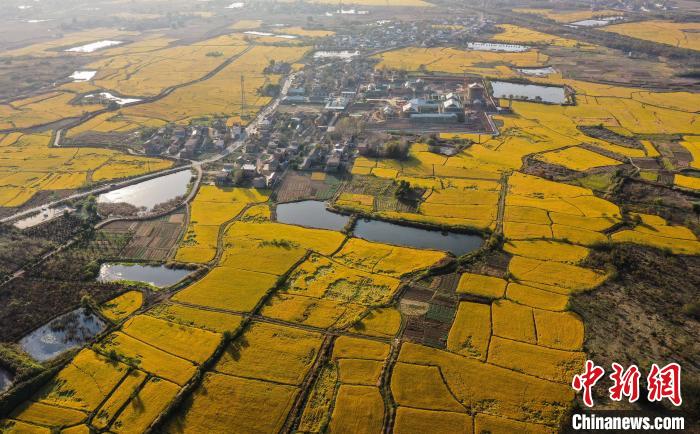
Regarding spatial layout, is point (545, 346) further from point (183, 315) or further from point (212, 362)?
point (183, 315)

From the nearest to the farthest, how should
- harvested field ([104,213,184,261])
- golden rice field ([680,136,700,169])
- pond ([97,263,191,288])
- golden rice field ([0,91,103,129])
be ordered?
pond ([97,263,191,288]) < harvested field ([104,213,184,261]) < golden rice field ([680,136,700,169]) < golden rice field ([0,91,103,129])

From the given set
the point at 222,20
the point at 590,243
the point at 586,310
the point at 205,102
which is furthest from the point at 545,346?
the point at 222,20

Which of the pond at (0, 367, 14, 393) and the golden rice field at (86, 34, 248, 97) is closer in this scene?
the pond at (0, 367, 14, 393)

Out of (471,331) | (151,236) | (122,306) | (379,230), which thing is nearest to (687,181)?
(379,230)

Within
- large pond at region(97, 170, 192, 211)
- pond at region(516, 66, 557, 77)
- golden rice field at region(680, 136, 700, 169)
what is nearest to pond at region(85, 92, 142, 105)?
large pond at region(97, 170, 192, 211)

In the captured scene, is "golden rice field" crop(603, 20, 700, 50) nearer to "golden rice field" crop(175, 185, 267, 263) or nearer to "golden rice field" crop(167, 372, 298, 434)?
"golden rice field" crop(175, 185, 267, 263)
